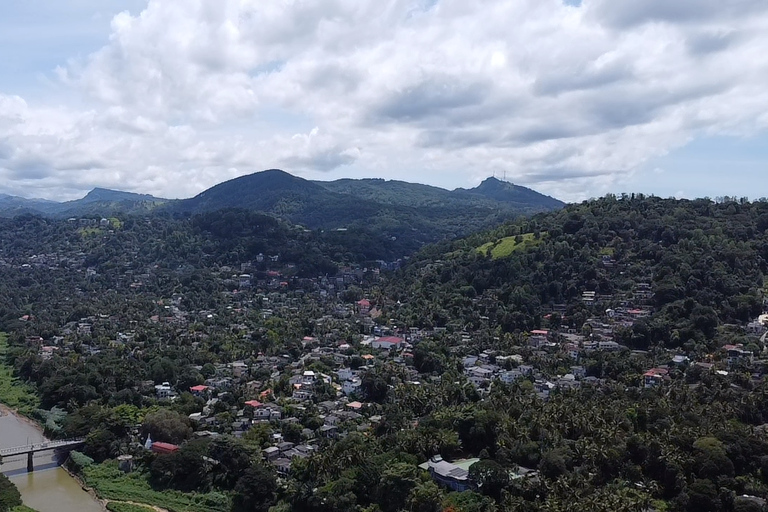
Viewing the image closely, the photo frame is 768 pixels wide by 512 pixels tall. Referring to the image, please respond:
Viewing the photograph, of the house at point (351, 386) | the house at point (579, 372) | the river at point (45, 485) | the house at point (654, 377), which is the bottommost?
the river at point (45, 485)

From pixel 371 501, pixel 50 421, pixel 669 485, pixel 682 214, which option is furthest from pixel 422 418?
pixel 682 214

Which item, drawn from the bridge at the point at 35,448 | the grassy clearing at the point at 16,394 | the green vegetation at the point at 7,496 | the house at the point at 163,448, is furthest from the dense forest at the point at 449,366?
the green vegetation at the point at 7,496

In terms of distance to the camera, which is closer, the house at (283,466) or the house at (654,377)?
the house at (283,466)

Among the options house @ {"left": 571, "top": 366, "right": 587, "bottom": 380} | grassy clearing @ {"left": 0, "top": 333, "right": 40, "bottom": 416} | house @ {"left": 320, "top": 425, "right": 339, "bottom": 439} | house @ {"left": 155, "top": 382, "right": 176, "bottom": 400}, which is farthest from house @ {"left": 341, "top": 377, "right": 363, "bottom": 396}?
grassy clearing @ {"left": 0, "top": 333, "right": 40, "bottom": 416}

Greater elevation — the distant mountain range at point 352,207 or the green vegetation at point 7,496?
the distant mountain range at point 352,207

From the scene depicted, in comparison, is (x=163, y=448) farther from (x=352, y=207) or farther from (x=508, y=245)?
(x=352, y=207)

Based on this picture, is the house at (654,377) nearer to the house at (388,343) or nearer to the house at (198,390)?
the house at (388,343)

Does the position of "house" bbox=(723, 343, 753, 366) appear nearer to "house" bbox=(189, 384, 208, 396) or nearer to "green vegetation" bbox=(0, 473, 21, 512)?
"house" bbox=(189, 384, 208, 396)
